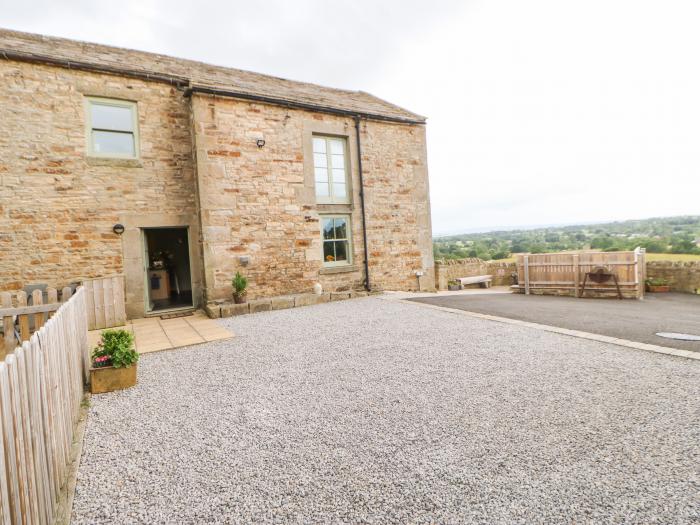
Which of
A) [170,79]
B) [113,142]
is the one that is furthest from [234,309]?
[170,79]

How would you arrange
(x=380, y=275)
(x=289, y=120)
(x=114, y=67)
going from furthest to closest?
(x=380, y=275), (x=289, y=120), (x=114, y=67)

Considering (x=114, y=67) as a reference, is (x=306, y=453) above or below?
below

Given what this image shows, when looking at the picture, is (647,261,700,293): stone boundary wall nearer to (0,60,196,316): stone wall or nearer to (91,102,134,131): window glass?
(0,60,196,316): stone wall

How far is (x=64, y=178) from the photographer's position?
8133 millimetres

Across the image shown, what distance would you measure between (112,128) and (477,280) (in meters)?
17.3

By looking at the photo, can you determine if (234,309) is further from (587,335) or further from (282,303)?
(587,335)

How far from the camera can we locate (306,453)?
2963mm

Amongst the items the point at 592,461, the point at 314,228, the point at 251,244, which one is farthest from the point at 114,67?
the point at 592,461

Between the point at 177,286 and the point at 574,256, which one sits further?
the point at 177,286

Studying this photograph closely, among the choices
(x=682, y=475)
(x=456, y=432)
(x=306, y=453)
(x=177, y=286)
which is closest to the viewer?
(x=682, y=475)

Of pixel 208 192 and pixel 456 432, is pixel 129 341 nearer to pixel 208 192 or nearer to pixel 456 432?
pixel 456 432

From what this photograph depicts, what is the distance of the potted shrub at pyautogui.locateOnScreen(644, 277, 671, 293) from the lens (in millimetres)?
13281

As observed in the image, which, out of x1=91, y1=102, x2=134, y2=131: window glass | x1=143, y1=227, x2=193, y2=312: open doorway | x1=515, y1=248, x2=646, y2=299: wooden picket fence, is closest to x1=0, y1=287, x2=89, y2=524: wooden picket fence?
x1=91, y1=102, x2=134, y2=131: window glass

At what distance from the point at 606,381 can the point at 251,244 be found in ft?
26.2
